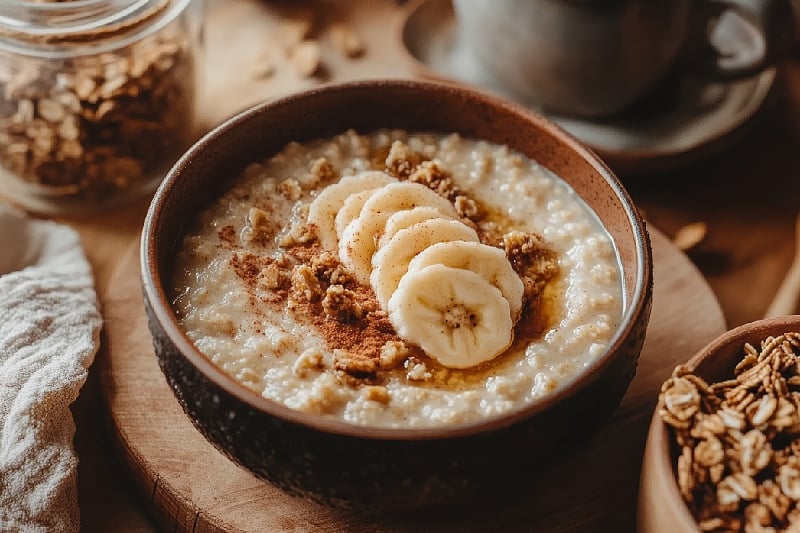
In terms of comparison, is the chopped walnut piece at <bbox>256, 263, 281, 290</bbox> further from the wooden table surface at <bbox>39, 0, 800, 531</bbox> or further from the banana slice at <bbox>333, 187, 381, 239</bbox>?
the wooden table surface at <bbox>39, 0, 800, 531</bbox>

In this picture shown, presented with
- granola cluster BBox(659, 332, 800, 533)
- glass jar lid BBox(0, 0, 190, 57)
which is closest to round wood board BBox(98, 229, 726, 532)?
granola cluster BBox(659, 332, 800, 533)

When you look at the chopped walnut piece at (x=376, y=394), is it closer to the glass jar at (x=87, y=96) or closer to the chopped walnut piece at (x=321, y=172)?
the chopped walnut piece at (x=321, y=172)

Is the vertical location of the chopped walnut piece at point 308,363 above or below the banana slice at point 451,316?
below

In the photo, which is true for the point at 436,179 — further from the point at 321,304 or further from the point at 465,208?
the point at 321,304

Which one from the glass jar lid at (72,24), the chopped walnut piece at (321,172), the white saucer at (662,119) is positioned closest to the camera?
the chopped walnut piece at (321,172)

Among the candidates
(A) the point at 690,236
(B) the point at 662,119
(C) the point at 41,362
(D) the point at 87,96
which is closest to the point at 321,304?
(C) the point at 41,362

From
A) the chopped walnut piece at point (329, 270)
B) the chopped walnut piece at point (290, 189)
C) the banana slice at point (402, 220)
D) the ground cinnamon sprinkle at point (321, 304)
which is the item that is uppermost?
the banana slice at point (402, 220)

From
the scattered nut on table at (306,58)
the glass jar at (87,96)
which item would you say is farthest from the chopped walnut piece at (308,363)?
the scattered nut on table at (306,58)
